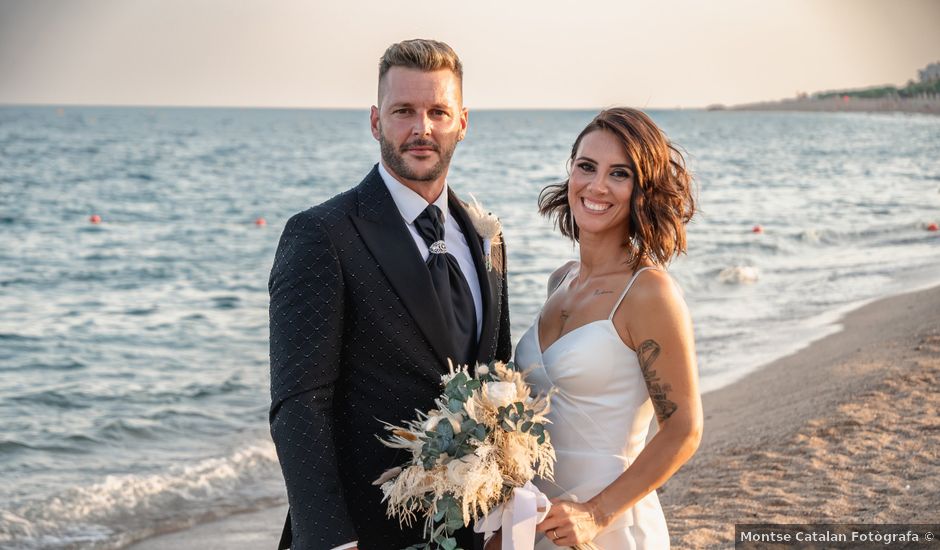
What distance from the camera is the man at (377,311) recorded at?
2.89 metres

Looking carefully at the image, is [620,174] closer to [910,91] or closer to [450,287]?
[450,287]

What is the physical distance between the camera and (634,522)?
3.41 metres

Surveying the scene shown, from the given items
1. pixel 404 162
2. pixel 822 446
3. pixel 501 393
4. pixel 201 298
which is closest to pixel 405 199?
pixel 404 162

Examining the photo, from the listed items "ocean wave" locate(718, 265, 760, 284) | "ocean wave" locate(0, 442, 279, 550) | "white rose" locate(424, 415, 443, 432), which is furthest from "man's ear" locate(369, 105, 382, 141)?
"ocean wave" locate(718, 265, 760, 284)

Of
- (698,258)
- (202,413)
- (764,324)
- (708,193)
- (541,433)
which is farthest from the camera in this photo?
(708,193)

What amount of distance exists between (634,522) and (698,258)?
17090mm

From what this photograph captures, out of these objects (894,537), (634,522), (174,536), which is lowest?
(174,536)

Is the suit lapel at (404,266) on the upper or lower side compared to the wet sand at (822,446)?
upper

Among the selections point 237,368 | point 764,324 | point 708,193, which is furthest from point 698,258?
point 708,193

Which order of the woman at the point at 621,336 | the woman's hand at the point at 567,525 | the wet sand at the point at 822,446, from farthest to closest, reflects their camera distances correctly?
the wet sand at the point at 822,446 → the woman at the point at 621,336 → the woman's hand at the point at 567,525

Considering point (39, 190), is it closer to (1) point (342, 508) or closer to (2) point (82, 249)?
(2) point (82, 249)

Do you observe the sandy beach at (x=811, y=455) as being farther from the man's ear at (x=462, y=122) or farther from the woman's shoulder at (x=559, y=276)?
the man's ear at (x=462, y=122)

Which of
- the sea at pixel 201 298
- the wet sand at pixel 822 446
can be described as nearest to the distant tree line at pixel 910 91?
the sea at pixel 201 298

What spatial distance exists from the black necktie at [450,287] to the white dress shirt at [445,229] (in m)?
0.02
